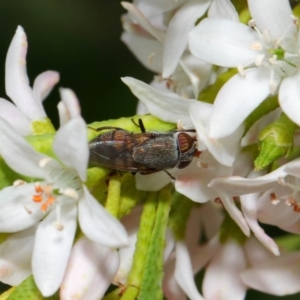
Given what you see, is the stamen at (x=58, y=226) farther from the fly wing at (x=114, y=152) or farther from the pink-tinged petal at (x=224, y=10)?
the pink-tinged petal at (x=224, y=10)

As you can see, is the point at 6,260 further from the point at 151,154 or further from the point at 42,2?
the point at 42,2

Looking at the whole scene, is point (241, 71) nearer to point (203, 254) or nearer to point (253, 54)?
point (253, 54)

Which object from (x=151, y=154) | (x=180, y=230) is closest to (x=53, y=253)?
(x=151, y=154)

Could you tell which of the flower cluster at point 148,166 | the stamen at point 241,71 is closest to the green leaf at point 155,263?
the flower cluster at point 148,166

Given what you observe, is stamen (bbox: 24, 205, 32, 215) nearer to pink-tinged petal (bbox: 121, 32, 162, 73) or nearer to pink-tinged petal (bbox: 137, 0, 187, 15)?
pink-tinged petal (bbox: 137, 0, 187, 15)

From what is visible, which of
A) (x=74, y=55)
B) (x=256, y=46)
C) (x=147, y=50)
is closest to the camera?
(x=256, y=46)

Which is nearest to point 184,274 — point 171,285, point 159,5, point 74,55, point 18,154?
point 171,285
